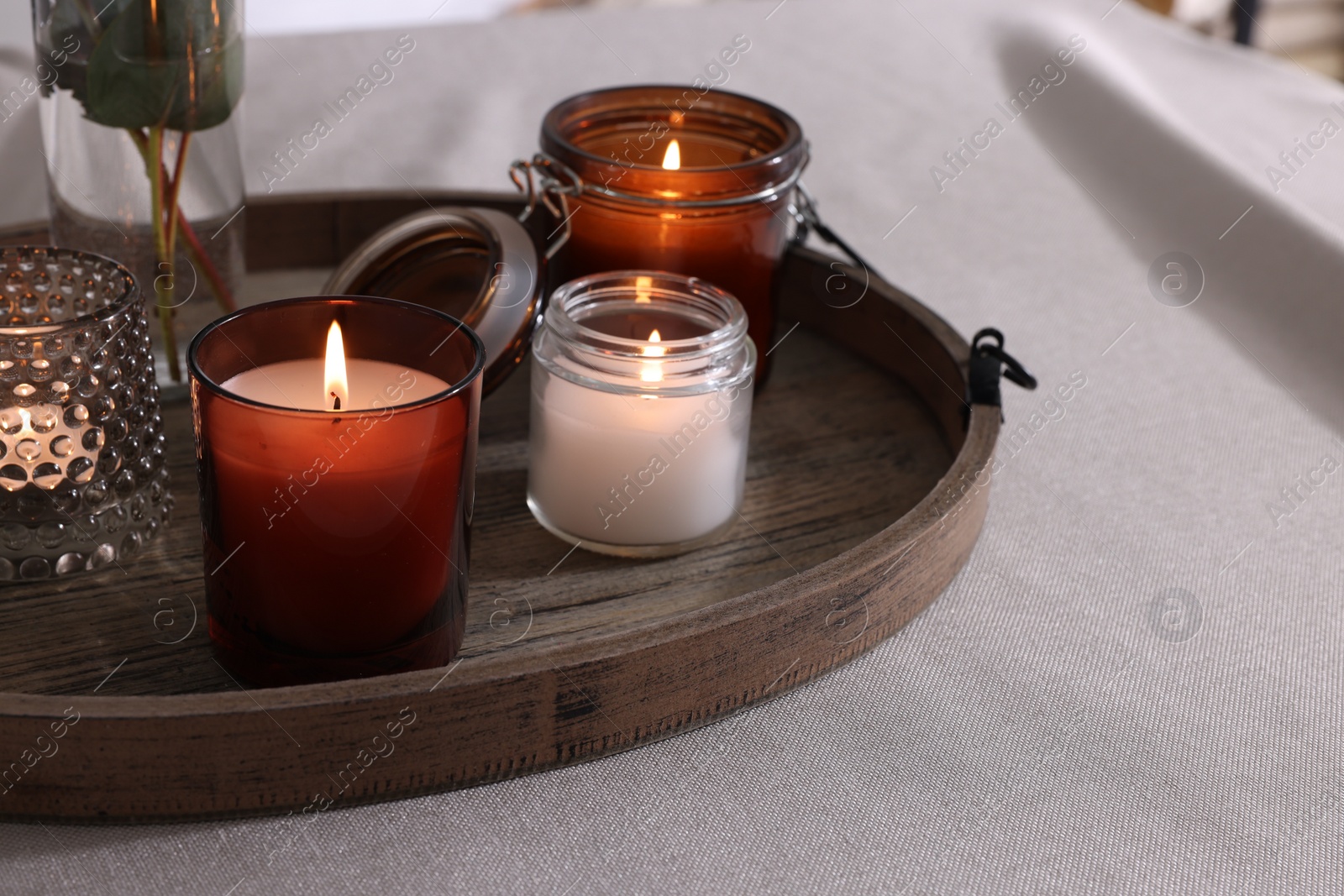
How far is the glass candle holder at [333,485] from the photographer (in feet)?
1.21

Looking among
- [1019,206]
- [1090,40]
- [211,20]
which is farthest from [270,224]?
[1090,40]

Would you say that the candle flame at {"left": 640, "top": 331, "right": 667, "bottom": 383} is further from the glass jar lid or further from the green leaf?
the green leaf

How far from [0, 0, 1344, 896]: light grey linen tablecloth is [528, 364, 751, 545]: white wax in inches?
3.5

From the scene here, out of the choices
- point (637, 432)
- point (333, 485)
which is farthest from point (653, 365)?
point (333, 485)

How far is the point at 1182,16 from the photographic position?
7.04 ft

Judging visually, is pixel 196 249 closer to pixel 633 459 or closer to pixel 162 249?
pixel 162 249

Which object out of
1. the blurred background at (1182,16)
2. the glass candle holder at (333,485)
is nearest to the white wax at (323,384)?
the glass candle holder at (333,485)

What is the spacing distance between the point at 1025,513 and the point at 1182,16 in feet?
6.19

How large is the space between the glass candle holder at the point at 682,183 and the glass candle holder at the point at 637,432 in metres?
0.06

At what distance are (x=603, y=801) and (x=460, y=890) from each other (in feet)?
0.18

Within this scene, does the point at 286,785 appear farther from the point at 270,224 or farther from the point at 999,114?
the point at 999,114

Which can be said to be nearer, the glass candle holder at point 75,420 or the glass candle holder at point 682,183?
the glass candle holder at point 75,420

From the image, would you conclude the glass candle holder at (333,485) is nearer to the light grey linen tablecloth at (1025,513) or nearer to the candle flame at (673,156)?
the light grey linen tablecloth at (1025,513)

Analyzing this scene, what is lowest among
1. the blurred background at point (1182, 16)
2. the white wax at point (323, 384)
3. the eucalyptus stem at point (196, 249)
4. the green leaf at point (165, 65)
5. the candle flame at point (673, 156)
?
the blurred background at point (1182, 16)
